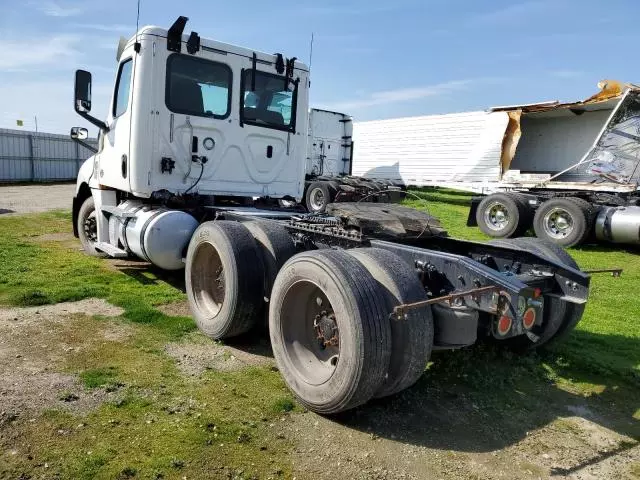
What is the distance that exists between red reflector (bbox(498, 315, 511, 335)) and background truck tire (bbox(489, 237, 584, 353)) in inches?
31.1

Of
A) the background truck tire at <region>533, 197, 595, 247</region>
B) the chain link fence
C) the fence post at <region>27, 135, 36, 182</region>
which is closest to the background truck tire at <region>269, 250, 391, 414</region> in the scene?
the background truck tire at <region>533, 197, 595, 247</region>

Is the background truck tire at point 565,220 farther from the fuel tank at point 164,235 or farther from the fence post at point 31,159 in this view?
the fence post at point 31,159

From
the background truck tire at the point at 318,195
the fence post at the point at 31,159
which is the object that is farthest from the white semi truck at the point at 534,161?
the fence post at the point at 31,159

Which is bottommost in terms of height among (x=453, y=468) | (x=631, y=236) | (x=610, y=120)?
(x=453, y=468)

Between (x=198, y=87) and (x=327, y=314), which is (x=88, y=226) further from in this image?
(x=327, y=314)

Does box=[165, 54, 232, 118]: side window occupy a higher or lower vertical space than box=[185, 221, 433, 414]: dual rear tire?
higher

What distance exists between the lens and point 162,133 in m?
6.15

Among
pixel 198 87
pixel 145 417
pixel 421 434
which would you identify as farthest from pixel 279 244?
pixel 198 87

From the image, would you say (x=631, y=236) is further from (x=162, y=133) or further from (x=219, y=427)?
(x=219, y=427)

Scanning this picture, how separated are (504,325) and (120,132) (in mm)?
5154

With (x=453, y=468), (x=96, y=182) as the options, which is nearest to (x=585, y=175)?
(x=96, y=182)

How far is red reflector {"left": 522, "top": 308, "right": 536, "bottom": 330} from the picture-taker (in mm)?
3275

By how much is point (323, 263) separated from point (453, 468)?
53.7 inches

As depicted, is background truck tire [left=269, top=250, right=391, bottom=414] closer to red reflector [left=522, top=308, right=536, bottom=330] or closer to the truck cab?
red reflector [left=522, top=308, right=536, bottom=330]
